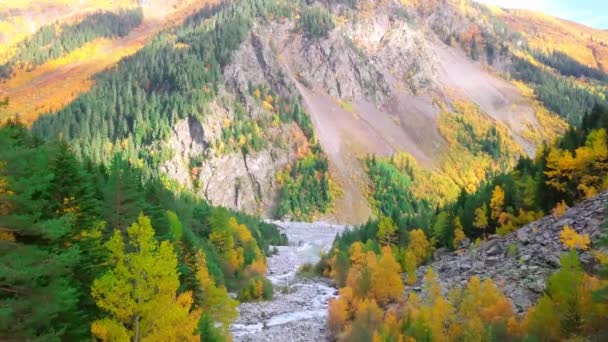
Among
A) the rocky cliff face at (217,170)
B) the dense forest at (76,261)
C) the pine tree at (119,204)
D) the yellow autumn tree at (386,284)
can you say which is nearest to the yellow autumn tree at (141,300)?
the dense forest at (76,261)

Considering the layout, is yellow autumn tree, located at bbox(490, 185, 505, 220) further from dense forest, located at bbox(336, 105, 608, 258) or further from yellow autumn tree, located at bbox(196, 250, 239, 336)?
yellow autumn tree, located at bbox(196, 250, 239, 336)

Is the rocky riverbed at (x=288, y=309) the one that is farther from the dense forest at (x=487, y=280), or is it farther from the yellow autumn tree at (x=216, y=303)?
the yellow autumn tree at (x=216, y=303)

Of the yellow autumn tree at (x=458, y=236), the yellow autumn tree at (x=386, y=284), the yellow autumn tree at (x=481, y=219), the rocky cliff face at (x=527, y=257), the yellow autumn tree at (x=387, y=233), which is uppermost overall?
the rocky cliff face at (x=527, y=257)

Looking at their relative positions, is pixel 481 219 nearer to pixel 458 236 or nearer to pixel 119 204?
pixel 458 236

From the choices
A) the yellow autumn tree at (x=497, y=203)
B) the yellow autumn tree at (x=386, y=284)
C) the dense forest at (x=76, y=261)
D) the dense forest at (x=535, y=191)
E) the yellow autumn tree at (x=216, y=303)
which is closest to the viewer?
the dense forest at (x=76, y=261)

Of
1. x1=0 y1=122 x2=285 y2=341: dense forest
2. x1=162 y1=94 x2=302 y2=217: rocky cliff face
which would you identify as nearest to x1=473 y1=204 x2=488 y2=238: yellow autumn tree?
x1=0 y1=122 x2=285 y2=341: dense forest

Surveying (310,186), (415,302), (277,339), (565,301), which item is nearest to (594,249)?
(565,301)
